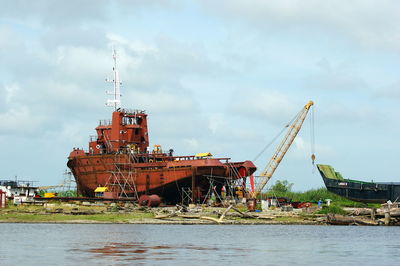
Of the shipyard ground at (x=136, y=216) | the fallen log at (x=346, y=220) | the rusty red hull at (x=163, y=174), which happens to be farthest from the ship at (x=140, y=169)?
the fallen log at (x=346, y=220)

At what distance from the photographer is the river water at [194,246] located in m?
42.2

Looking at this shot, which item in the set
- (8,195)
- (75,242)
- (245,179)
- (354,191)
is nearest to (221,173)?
(245,179)

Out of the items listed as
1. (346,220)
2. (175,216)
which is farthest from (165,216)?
(346,220)

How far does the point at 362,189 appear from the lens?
108 metres

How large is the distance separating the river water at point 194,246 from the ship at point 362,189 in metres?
33.3

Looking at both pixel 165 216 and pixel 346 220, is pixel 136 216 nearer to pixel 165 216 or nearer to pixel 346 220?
pixel 165 216

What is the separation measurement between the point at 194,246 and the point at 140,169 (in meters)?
57.8

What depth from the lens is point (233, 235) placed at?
63688 mm

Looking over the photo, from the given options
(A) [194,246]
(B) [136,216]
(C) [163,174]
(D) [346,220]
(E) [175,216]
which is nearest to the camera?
(A) [194,246]

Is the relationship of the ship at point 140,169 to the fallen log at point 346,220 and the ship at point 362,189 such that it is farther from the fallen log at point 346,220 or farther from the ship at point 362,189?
the fallen log at point 346,220

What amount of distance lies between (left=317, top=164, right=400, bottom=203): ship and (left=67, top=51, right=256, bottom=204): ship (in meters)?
14.5

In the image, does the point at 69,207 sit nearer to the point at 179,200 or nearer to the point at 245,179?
the point at 179,200

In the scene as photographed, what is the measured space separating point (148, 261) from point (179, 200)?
67.7m

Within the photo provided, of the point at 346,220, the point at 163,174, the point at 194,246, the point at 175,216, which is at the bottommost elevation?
the point at 194,246
